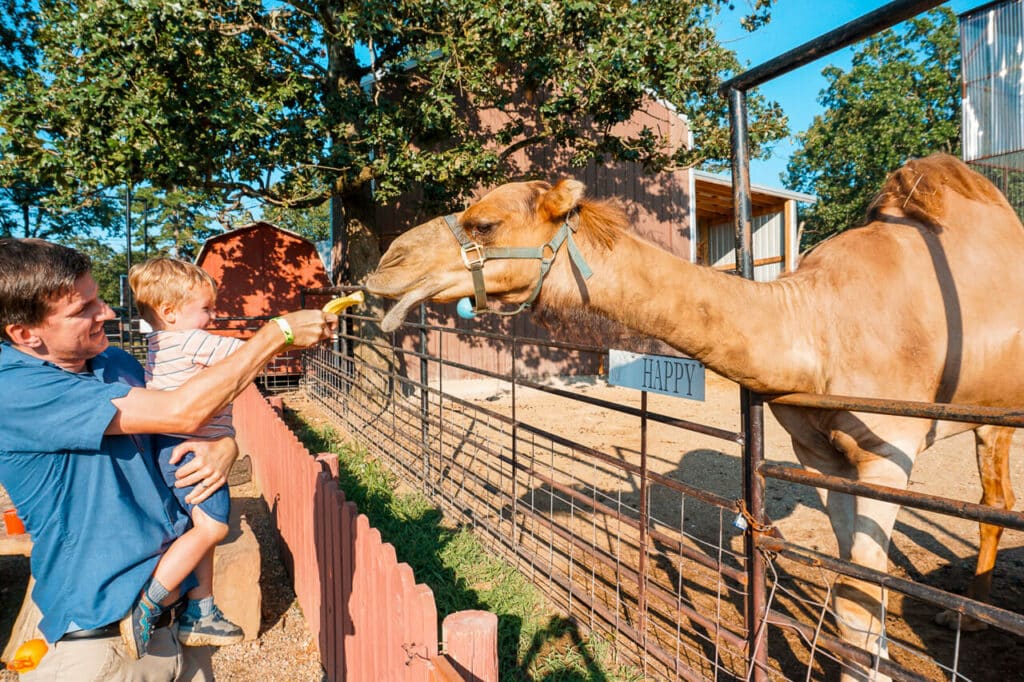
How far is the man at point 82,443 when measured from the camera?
141 centimetres

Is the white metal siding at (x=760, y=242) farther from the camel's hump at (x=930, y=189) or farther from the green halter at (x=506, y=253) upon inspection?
the green halter at (x=506, y=253)

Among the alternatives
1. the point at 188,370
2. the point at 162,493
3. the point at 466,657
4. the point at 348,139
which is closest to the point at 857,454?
the point at 466,657

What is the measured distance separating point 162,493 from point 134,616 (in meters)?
0.37

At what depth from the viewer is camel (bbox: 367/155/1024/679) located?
7.14 feet

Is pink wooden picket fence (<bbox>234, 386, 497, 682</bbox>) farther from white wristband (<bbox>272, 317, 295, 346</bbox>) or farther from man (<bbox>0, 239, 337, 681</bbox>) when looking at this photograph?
white wristband (<bbox>272, 317, 295, 346</bbox>)

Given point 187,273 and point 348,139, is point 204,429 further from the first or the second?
point 348,139

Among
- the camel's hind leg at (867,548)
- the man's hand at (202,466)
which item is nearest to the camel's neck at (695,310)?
the camel's hind leg at (867,548)

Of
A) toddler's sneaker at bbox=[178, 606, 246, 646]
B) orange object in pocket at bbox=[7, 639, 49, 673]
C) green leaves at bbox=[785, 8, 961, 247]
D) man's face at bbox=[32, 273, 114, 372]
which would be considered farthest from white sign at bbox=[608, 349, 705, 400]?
green leaves at bbox=[785, 8, 961, 247]

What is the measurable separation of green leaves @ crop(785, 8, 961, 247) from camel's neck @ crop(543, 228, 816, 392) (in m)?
31.7

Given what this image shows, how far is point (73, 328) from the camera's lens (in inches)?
59.6

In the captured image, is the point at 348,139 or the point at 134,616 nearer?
the point at 134,616

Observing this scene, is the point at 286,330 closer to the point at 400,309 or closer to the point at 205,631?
the point at 400,309

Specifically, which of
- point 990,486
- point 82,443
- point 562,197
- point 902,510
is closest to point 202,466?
point 82,443

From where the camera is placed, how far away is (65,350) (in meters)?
1.53
